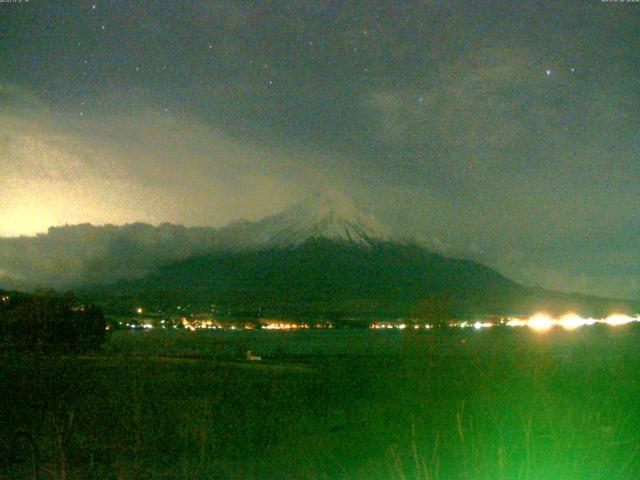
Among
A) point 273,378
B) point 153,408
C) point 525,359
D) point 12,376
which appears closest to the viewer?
point 153,408

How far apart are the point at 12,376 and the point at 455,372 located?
17.8 metres

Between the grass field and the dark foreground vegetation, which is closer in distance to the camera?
the grass field

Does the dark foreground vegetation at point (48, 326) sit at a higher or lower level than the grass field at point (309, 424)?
higher

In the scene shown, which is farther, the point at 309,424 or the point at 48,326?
the point at 48,326

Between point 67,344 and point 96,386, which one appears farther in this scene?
point 67,344

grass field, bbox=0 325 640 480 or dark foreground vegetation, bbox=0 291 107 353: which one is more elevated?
dark foreground vegetation, bbox=0 291 107 353

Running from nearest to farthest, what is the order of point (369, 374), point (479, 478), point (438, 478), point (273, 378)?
point (479, 478) < point (438, 478) < point (273, 378) < point (369, 374)

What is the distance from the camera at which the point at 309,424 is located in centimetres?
1562

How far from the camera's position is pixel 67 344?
40531mm

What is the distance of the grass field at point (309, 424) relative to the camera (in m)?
10.3

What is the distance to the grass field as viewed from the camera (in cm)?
1027

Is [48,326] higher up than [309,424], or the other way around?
[48,326]

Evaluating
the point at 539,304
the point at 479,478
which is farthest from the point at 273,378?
the point at 539,304

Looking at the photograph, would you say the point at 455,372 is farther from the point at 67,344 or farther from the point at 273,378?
the point at 67,344
